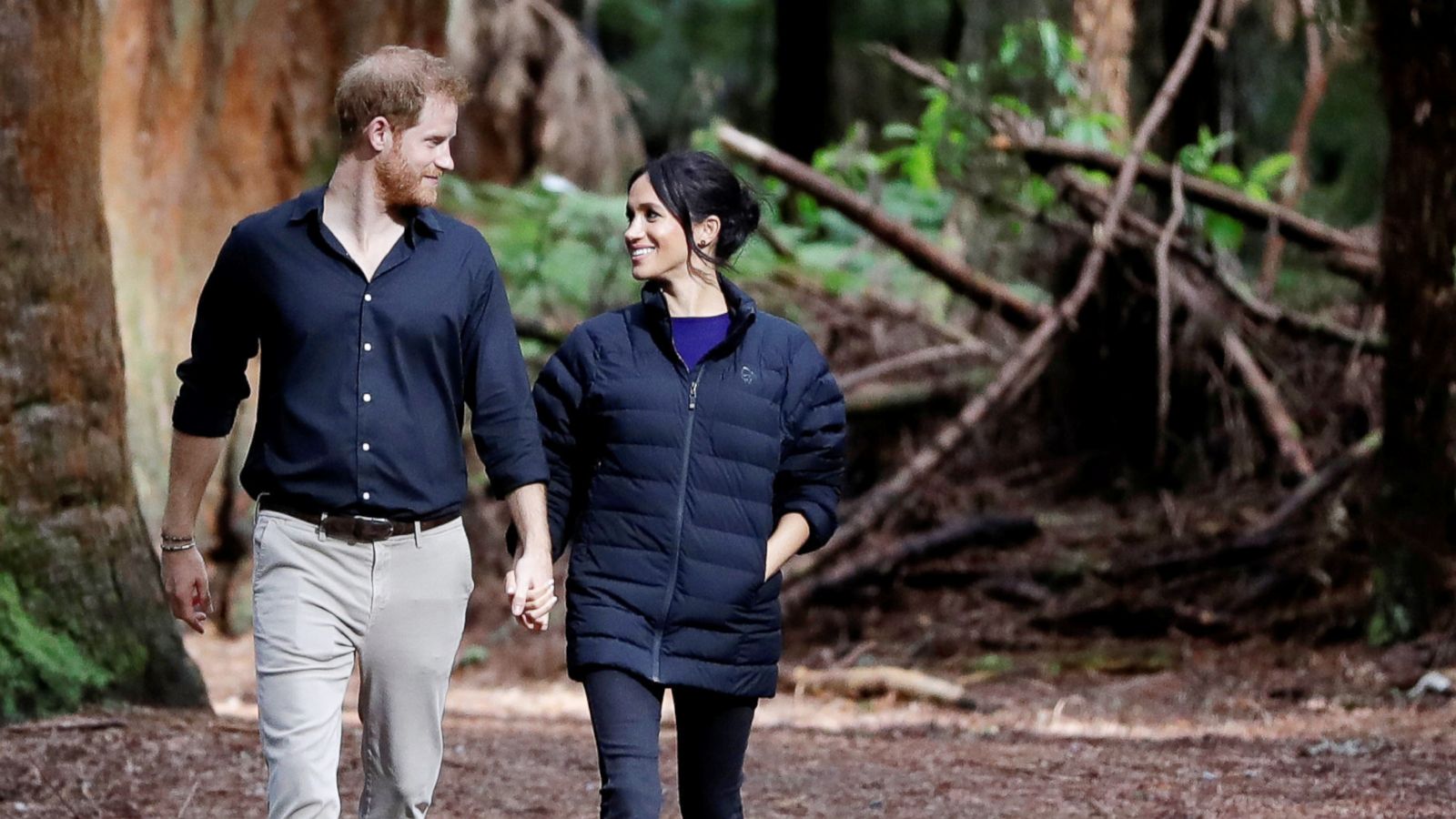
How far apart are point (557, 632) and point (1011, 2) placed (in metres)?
8.11

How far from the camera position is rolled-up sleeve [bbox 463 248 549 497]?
3.81 m

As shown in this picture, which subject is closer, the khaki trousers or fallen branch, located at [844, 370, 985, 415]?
the khaki trousers

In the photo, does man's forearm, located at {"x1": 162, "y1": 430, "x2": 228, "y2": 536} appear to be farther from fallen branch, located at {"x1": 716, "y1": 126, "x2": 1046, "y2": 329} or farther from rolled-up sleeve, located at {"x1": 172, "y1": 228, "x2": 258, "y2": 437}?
fallen branch, located at {"x1": 716, "y1": 126, "x2": 1046, "y2": 329}

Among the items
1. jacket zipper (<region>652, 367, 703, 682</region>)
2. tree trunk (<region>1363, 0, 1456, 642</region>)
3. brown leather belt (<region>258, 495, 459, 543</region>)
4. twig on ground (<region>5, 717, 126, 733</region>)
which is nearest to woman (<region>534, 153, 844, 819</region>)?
jacket zipper (<region>652, 367, 703, 682</region>)

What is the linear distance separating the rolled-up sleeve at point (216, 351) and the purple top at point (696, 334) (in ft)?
3.22

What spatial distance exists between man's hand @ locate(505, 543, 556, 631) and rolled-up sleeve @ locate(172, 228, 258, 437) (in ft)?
2.33

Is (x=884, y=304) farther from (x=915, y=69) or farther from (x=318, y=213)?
(x=318, y=213)

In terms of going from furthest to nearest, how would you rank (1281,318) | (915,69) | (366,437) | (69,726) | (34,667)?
(915,69)
(1281,318)
(34,667)
(69,726)
(366,437)

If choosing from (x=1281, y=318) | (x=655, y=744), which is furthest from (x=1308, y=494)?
(x=655, y=744)

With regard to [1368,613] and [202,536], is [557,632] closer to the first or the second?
[202,536]

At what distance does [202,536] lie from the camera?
11.4 m

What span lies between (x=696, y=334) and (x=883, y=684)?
5124 mm

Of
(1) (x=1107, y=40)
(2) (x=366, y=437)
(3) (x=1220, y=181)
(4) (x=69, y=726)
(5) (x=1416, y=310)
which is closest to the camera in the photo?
(2) (x=366, y=437)

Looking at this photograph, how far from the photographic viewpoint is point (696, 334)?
4234 millimetres
